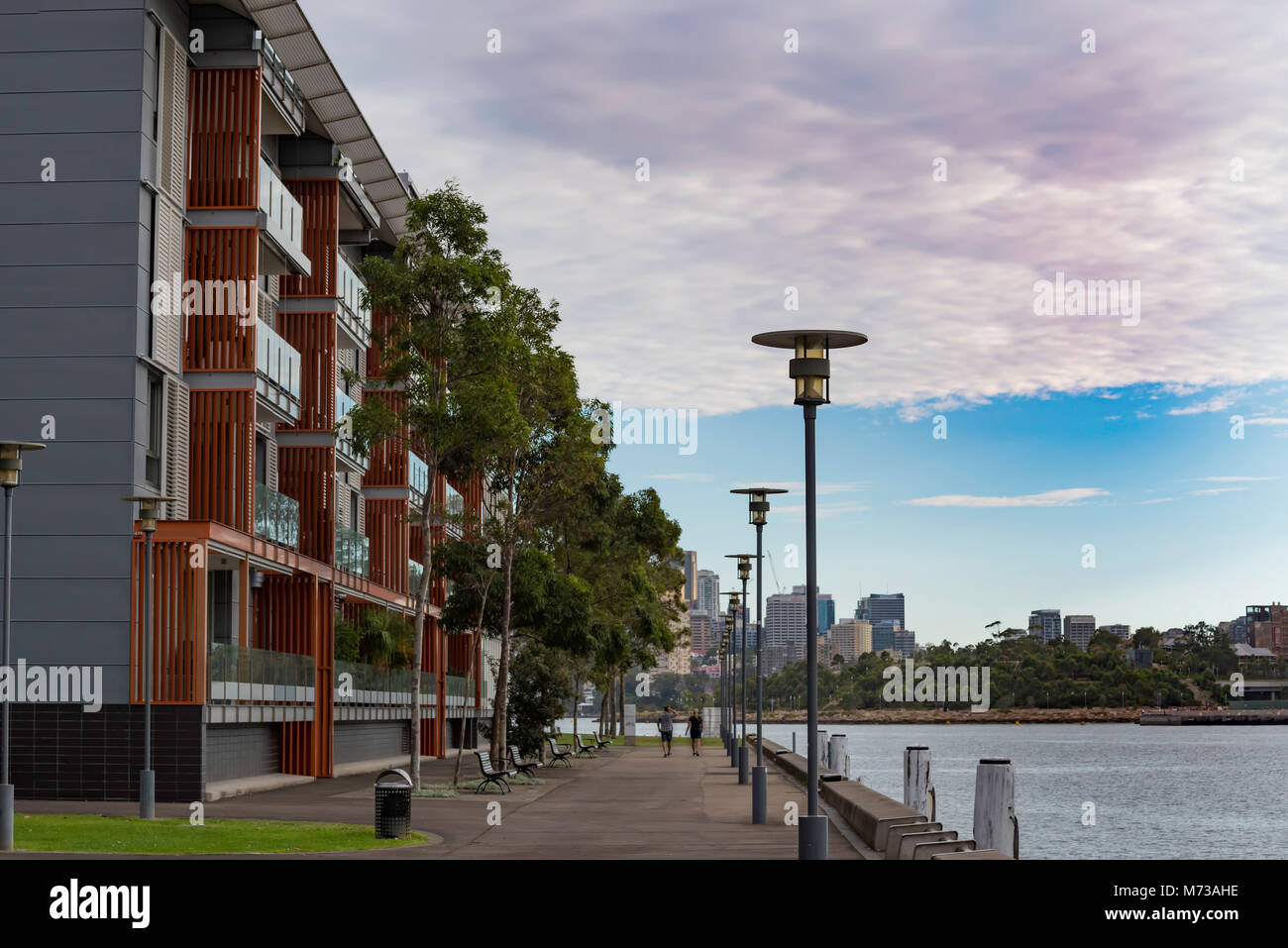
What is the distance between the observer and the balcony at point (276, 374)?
109ft

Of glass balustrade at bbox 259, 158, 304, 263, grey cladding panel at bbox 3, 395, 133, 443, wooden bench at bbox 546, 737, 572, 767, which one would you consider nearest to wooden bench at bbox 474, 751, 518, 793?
grey cladding panel at bbox 3, 395, 133, 443

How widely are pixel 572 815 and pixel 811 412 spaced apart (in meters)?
13.3

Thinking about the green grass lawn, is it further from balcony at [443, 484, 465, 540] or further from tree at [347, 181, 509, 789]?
balcony at [443, 484, 465, 540]

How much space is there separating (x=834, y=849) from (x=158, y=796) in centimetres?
1421

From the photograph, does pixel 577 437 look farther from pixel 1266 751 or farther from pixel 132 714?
pixel 1266 751

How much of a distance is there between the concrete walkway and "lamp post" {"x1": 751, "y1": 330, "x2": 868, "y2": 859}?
3684 mm

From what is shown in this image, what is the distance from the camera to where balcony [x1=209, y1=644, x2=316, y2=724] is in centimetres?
3008

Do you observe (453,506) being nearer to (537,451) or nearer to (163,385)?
(537,451)

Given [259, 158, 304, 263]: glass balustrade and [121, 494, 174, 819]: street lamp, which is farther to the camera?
[259, 158, 304, 263]: glass balustrade

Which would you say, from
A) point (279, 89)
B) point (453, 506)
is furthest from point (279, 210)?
point (453, 506)

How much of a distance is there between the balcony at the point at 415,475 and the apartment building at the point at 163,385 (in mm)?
11904

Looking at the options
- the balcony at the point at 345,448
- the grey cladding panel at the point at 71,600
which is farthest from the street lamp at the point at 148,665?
the balcony at the point at 345,448

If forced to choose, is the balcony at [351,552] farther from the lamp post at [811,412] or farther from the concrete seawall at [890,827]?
the lamp post at [811,412]
